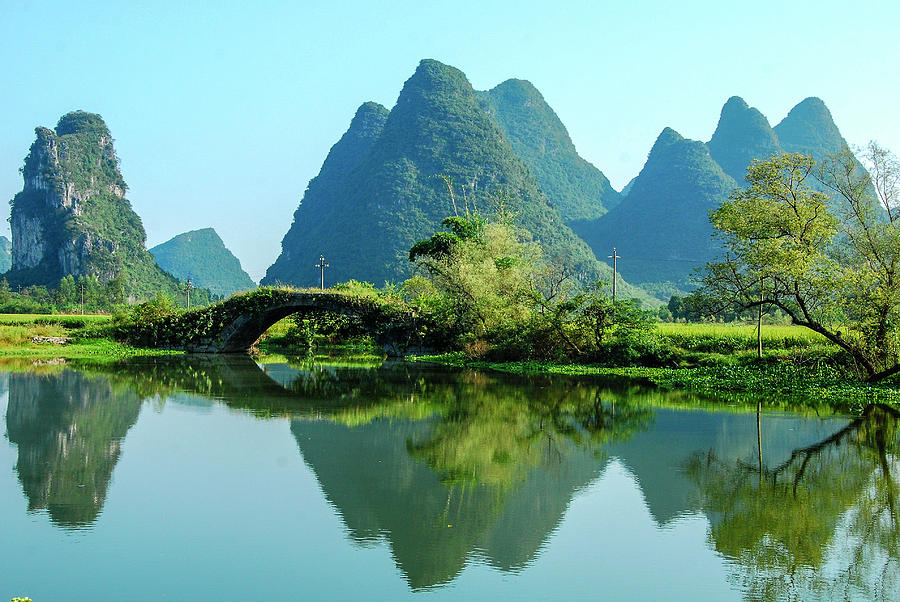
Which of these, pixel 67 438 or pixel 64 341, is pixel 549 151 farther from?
pixel 67 438

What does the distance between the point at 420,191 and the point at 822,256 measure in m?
101

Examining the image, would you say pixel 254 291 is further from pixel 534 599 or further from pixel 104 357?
pixel 534 599

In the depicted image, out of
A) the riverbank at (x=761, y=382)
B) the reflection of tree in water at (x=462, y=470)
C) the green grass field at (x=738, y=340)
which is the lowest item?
the reflection of tree in water at (x=462, y=470)

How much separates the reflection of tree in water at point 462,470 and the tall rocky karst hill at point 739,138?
14972 centimetres

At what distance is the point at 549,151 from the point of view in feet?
580

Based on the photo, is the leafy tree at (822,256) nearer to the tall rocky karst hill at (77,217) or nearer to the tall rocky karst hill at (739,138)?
the tall rocky karst hill at (77,217)

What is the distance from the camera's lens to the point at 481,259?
1139 inches

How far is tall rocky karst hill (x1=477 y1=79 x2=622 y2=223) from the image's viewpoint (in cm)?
16925

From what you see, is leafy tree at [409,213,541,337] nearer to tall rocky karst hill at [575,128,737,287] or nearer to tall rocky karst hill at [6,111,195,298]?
tall rocky karst hill at [6,111,195,298]

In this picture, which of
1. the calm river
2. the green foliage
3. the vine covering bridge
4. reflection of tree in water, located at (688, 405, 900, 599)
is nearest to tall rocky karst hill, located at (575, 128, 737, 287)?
the vine covering bridge

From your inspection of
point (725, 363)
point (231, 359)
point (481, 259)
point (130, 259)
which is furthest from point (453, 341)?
point (130, 259)

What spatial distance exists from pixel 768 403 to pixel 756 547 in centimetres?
956

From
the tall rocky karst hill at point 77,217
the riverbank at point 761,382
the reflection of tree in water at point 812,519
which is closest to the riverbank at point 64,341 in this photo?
the riverbank at point 761,382

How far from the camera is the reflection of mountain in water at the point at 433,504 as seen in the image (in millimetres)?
6383
